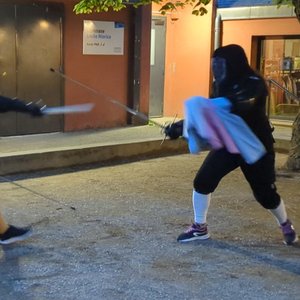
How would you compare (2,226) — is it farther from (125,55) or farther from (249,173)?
(125,55)

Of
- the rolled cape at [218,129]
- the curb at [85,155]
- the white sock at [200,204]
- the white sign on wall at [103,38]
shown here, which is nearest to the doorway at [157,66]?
the white sign on wall at [103,38]

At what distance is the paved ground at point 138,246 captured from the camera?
4.61 m

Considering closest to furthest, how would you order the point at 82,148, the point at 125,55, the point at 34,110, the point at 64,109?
1. the point at 34,110
2. the point at 64,109
3. the point at 82,148
4. the point at 125,55

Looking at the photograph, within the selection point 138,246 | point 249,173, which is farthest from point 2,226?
point 249,173

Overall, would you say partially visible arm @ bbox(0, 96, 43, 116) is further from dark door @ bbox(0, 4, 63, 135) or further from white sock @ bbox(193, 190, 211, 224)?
dark door @ bbox(0, 4, 63, 135)

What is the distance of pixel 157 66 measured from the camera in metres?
14.5

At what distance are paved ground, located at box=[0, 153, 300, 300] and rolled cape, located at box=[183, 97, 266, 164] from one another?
920mm

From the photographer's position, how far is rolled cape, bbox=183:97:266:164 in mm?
4969

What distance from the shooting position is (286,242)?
5.63 m

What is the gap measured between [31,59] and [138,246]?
20.5 feet

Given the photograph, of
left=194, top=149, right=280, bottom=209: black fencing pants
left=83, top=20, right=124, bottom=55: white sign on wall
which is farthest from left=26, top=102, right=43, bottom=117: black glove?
left=83, top=20, right=124, bottom=55: white sign on wall

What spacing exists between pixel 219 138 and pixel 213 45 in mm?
9584

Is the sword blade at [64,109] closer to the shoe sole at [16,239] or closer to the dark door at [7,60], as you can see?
the shoe sole at [16,239]

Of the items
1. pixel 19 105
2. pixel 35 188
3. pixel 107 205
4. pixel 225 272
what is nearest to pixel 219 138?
pixel 225 272
